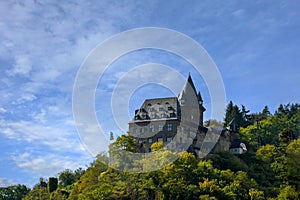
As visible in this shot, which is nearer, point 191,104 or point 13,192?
point 191,104

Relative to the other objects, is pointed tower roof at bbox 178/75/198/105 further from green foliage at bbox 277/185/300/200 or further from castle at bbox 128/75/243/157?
green foliage at bbox 277/185/300/200

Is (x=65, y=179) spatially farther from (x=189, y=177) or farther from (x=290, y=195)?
(x=290, y=195)

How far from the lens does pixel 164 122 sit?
5788cm

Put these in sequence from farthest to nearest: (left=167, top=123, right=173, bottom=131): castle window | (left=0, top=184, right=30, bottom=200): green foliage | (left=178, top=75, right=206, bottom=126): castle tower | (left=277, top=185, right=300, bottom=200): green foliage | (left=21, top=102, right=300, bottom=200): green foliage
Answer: (left=0, top=184, right=30, bottom=200): green foliage
(left=178, top=75, right=206, bottom=126): castle tower
(left=167, top=123, right=173, bottom=131): castle window
(left=21, top=102, right=300, bottom=200): green foliage
(left=277, top=185, right=300, bottom=200): green foliage

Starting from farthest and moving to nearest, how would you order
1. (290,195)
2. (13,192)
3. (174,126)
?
(13,192)
(174,126)
(290,195)

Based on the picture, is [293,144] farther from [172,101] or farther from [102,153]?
[102,153]

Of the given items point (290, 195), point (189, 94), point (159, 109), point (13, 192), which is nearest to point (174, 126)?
point (159, 109)

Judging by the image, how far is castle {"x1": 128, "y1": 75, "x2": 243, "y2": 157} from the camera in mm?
56969

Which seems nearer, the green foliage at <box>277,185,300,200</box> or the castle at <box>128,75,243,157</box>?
the green foliage at <box>277,185,300,200</box>

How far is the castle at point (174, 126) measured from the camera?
5697 cm

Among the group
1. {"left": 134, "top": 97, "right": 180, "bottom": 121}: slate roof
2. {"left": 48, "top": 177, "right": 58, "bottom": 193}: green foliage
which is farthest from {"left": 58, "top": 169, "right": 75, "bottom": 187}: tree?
{"left": 134, "top": 97, "right": 180, "bottom": 121}: slate roof

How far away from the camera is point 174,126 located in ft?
188

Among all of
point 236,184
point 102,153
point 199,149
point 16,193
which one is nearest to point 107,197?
point 102,153

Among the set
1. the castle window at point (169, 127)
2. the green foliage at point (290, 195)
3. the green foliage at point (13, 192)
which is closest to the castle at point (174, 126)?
the castle window at point (169, 127)
